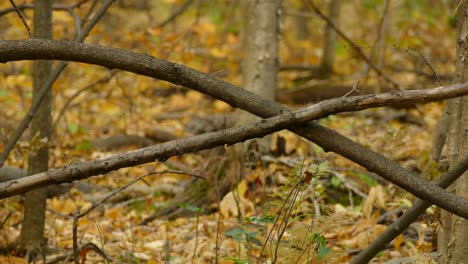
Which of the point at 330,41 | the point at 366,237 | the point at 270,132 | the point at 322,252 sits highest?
the point at 330,41

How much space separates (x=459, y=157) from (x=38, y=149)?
9.78ft

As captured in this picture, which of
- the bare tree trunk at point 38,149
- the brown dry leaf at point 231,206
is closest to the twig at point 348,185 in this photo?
the brown dry leaf at point 231,206

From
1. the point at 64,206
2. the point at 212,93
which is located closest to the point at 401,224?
the point at 212,93

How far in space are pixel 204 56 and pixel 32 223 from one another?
7.96 meters

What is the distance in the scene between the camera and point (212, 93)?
9.71 ft

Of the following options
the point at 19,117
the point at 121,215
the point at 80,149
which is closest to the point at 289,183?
the point at 121,215

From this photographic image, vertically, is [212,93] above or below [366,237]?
above

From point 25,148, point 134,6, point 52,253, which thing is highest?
point 134,6

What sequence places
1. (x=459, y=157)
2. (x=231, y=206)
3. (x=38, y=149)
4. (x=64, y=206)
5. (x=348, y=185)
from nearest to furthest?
(x=459, y=157), (x=38, y=149), (x=231, y=206), (x=348, y=185), (x=64, y=206)

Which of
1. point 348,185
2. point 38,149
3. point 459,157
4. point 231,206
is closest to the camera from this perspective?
point 459,157

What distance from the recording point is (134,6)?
1705 centimetres

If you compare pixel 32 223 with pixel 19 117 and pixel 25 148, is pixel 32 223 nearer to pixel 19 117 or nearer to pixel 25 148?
pixel 25 148

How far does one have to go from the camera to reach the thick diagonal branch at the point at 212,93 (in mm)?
2805

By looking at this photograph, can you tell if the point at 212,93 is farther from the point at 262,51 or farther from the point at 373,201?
the point at 262,51
